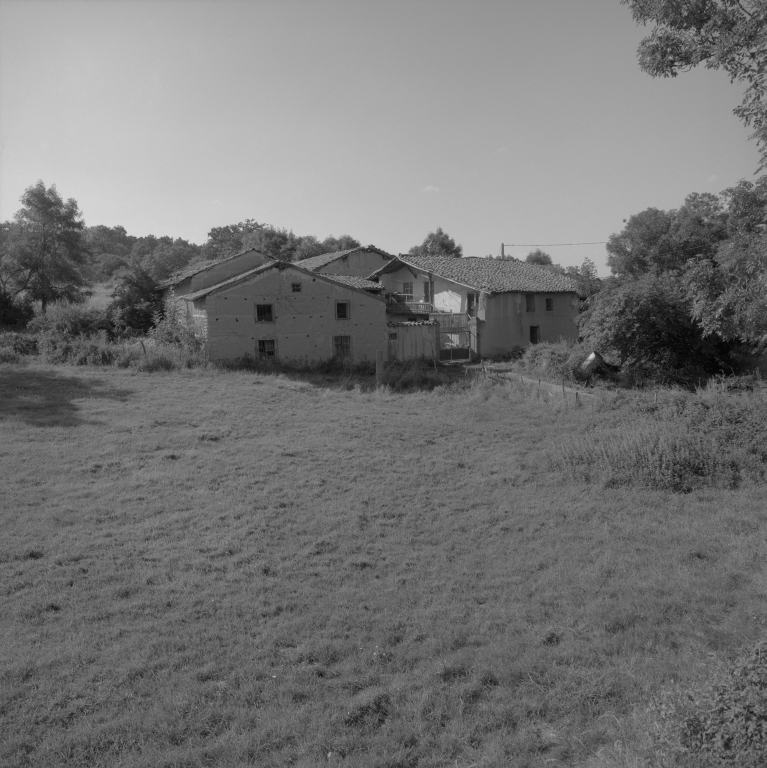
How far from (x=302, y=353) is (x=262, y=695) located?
22574 mm

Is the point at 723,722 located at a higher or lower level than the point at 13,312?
lower

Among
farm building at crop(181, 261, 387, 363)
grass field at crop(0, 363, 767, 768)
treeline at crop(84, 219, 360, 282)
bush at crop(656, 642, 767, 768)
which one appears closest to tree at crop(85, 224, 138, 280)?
treeline at crop(84, 219, 360, 282)

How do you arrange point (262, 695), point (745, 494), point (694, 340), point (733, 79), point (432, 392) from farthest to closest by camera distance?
1. point (694, 340)
2. point (432, 392)
3. point (745, 494)
4. point (733, 79)
5. point (262, 695)

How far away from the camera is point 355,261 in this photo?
135ft

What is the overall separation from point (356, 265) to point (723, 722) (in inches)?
1534

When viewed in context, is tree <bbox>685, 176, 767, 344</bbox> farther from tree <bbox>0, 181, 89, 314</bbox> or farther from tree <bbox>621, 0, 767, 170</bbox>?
tree <bbox>0, 181, 89, 314</bbox>

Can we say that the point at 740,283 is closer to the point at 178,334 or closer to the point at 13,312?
the point at 178,334

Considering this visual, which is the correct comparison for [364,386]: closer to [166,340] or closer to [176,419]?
[176,419]

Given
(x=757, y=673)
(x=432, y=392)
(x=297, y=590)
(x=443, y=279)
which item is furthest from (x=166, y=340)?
(x=757, y=673)

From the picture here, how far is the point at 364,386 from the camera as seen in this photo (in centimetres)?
2338

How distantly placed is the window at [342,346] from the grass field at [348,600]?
1328 cm

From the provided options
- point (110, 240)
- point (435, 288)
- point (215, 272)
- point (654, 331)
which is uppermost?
point (110, 240)

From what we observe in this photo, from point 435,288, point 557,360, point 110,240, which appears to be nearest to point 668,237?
point 557,360

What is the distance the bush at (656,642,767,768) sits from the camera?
3689 mm
